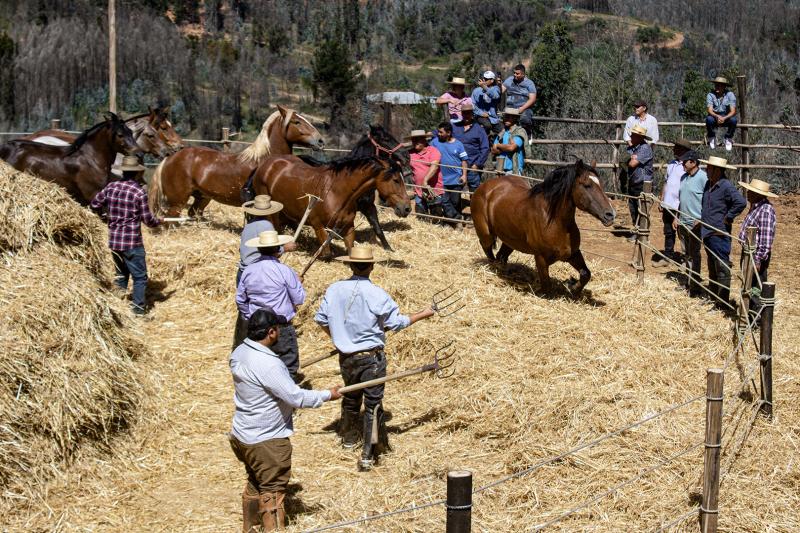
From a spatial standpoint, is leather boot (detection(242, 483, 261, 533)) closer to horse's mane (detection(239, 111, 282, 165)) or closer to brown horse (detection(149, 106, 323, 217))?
brown horse (detection(149, 106, 323, 217))

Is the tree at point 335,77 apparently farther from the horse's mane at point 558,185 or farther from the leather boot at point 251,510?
the leather boot at point 251,510

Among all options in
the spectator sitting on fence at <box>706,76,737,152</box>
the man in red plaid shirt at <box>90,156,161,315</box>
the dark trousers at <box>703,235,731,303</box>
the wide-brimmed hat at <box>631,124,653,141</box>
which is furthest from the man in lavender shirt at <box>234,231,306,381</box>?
the spectator sitting on fence at <box>706,76,737,152</box>

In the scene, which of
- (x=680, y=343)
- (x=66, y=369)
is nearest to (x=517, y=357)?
(x=680, y=343)

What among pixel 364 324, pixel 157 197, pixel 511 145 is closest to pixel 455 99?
pixel 511 145

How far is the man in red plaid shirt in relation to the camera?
9.77m

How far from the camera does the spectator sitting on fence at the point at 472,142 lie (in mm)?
13477

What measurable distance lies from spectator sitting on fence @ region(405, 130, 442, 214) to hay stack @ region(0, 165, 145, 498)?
4.92 metres

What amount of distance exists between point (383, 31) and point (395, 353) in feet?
195

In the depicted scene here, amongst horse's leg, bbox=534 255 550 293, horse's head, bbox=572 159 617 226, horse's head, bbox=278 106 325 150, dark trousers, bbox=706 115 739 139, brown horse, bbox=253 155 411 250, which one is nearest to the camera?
horse's head, bbox=572 159 617 226

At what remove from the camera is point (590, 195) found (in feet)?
31.7

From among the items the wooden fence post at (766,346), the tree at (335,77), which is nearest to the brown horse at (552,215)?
the wooden fence post at (766,346)

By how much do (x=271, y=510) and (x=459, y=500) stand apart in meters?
1.89

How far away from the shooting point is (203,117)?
46.6 metres

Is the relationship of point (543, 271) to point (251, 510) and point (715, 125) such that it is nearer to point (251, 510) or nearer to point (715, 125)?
point (251, 510)
